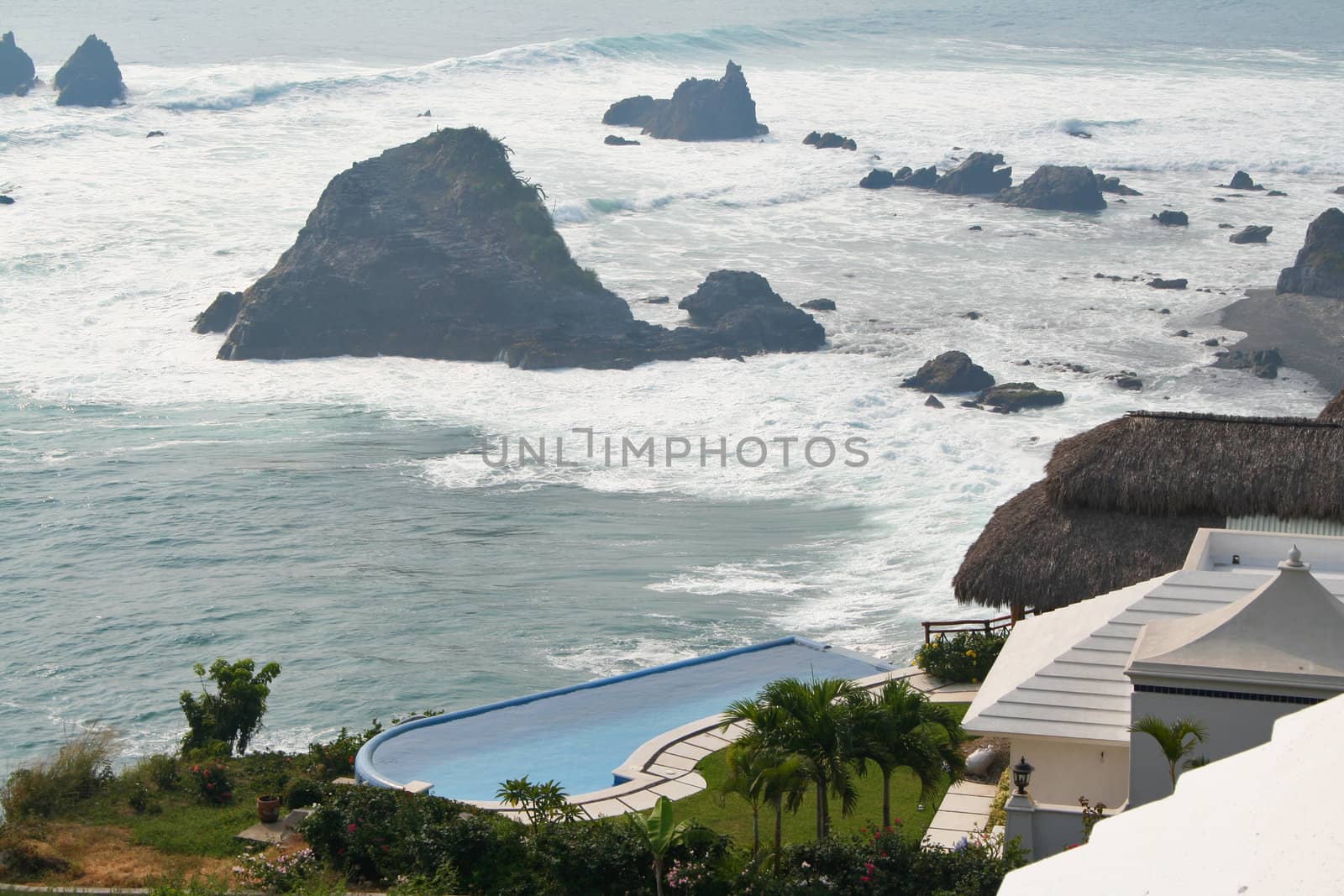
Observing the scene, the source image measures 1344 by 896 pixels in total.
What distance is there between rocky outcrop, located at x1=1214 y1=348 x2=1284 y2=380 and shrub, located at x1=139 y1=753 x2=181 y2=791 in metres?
32.4

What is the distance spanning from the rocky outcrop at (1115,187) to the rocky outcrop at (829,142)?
40.1ft

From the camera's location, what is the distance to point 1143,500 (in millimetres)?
18656

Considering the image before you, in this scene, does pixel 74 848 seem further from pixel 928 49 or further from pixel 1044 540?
pixel 928 49

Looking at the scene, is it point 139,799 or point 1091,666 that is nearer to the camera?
point 1091,666

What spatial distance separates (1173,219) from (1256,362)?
20258 millimetres

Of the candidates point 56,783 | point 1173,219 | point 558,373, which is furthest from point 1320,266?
point 56,783

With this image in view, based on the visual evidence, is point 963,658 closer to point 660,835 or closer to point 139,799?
point 660,835

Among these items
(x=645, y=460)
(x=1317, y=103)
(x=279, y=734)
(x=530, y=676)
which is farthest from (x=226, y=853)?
(x=1317, y=103)

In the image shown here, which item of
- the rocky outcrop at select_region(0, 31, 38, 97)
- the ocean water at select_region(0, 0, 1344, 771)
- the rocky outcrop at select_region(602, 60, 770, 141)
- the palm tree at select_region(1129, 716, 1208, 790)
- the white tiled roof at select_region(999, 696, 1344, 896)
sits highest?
the rocky outcrop at select_region(0, 31, 38, 97)

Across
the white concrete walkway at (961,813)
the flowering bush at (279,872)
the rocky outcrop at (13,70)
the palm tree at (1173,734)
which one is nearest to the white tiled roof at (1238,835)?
the palm tree at (1173,734)

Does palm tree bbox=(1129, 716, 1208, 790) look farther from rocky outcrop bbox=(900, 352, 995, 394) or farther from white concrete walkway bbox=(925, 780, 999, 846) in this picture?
rocky outcrop bbox=(900, 352, 995, 394)

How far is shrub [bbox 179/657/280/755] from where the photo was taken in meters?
19.5

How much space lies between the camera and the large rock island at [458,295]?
4700 cm

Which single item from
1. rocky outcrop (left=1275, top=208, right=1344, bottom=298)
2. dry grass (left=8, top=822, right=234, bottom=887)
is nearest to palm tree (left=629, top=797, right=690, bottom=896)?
dry grass (left=8, top=822, right=234, bottom=887)
